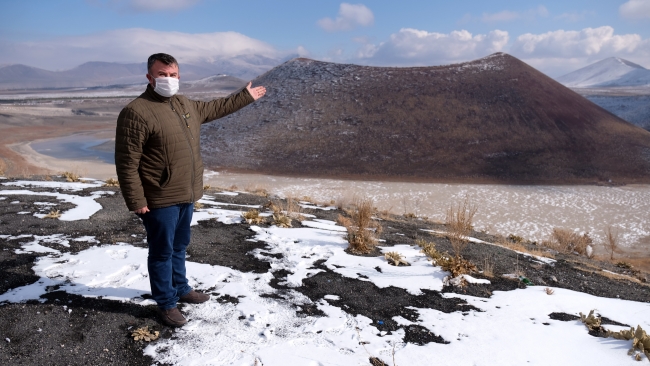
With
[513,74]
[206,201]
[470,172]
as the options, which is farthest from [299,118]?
[206,201]

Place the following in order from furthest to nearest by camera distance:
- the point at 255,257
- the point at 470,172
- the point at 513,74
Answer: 1. the point at 513,74
2. the point at 470,172
3. the point at 255,257

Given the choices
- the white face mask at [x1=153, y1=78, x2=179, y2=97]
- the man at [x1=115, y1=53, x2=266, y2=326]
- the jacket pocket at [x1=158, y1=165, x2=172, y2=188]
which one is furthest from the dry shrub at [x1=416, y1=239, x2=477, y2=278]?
the white face mask at [x1=153, y1=78, x2=179, y2=97]

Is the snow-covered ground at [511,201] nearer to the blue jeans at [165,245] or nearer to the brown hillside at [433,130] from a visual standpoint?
the brown hillside at [433,130]

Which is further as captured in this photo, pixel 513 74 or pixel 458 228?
pixel 513 74

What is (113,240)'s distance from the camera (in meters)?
5.19

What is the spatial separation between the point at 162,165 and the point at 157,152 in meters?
0.10

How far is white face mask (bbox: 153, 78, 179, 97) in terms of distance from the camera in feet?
9.39

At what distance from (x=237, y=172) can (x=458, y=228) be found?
683 inches

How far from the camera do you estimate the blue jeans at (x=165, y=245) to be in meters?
2.99

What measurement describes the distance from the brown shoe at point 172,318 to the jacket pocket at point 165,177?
1.03 m

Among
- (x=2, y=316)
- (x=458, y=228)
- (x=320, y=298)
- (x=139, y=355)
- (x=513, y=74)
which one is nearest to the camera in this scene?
(x=139, y=355)

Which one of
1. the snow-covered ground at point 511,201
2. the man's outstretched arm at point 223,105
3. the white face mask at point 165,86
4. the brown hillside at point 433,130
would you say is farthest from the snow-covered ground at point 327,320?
the brown hillside at point 433,130

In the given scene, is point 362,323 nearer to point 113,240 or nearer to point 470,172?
point 113,240

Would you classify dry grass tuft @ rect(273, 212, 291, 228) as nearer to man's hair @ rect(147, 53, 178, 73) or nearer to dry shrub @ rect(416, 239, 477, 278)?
dry shrub @ rect(416, 239, 477, 278)
